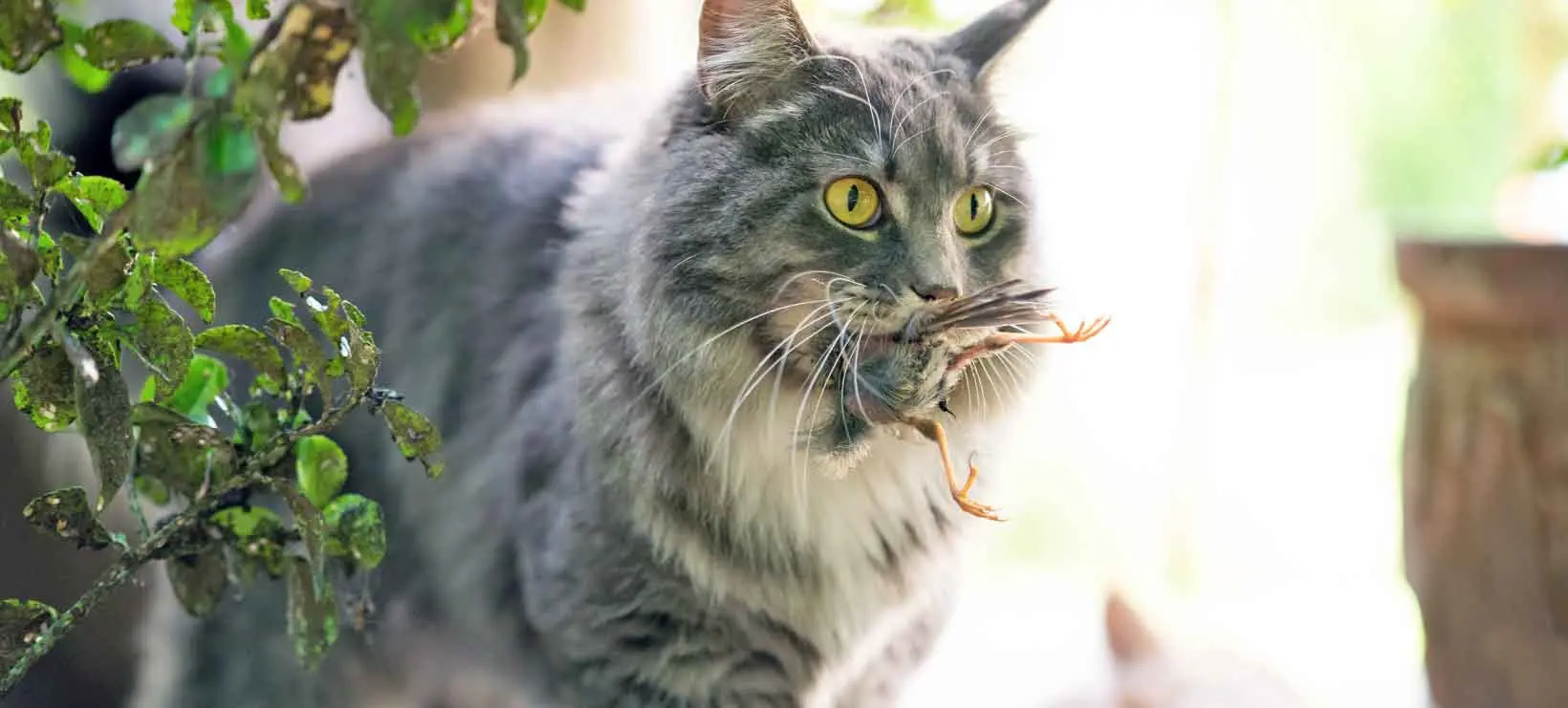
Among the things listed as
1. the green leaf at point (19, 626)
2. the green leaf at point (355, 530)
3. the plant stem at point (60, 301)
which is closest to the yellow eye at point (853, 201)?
the green leaf at point (355, 530)

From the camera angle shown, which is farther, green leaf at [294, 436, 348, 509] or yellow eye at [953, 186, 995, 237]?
yellow eye at [953, 186, 995, 237]

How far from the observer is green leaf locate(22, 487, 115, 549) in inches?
32.8

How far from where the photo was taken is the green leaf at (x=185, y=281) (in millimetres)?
806

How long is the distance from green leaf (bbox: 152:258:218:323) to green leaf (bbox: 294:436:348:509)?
13 cm

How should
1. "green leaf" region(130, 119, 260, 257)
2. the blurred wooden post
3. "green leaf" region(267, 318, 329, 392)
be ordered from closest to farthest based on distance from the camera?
"green leaf" region(130, 119, 260, 257) < "green leaf" region(267, 318, 329, 392) < the blurred wooden post

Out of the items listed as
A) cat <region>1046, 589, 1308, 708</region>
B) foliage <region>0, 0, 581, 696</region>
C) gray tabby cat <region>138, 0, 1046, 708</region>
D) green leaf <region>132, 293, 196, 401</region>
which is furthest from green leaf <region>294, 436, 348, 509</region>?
cat <region>1046, 589, 1308, 708</region>

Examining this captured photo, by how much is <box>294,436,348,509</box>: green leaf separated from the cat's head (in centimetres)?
37

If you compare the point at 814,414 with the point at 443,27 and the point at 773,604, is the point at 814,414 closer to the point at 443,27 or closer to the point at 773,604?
the point at 773,604

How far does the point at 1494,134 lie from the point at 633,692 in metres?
1.67

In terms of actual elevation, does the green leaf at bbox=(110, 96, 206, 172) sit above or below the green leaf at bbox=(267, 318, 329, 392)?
above

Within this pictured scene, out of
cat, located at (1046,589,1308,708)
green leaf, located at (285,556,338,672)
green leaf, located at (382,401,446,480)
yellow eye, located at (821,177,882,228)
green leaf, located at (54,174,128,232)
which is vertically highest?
green leaf, located at (54,174,128,232)

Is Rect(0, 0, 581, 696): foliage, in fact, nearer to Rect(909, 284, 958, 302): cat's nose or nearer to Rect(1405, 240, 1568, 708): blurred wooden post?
Rect(909, 284, 958, 302): cat's nose

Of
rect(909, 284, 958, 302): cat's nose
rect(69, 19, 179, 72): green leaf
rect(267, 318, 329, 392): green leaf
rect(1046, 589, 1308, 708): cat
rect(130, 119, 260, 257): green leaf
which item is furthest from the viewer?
rect(1046, 589, 1308, 708): cat

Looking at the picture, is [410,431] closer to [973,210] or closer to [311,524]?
[311,524]
